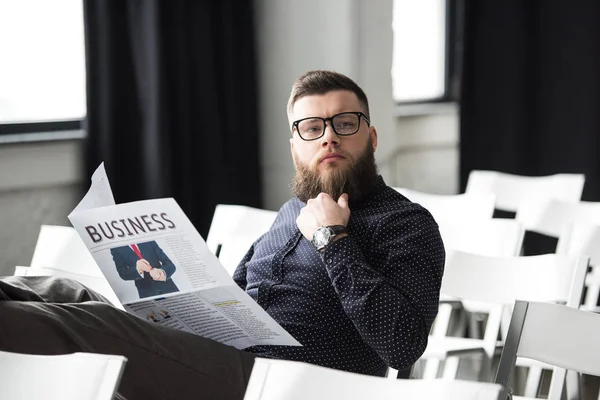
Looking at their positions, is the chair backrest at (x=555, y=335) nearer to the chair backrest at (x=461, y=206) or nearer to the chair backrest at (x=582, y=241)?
the chair backrest at (x=582, y=241)

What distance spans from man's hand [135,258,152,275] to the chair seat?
46.6 inches

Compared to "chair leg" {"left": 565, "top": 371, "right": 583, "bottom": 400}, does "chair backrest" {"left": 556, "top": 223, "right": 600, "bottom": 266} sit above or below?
above

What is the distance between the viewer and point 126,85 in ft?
13.3

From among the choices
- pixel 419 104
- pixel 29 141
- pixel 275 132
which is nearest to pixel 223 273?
pixel 29 141

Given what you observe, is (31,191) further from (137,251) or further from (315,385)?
(315,385)

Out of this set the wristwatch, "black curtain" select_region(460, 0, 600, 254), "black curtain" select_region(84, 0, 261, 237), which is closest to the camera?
the wristwatch

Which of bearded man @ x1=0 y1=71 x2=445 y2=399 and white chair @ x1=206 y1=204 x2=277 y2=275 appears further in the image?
white chair @ x1=206 y1=204 x2=277 y2=275

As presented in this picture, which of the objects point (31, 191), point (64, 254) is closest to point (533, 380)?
point (64, 254)

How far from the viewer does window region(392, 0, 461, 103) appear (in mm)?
6227

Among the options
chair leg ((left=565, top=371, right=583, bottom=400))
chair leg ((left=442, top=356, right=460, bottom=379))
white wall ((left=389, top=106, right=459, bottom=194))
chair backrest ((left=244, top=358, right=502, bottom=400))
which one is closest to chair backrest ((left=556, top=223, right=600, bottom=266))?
chair leg ((left=442, top=356, right=460, bottom=379))

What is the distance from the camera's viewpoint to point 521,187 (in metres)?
4.78

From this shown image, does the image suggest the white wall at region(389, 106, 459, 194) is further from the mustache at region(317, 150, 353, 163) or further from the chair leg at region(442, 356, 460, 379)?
the mustache at region(317, 150, 353, 163)

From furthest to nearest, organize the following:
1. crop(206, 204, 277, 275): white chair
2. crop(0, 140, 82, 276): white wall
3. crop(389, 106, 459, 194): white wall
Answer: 1. crop(389, 106, 459, 194): white wall
2. crop(0, 140, 82, 276): white wall
3. crop(206, 204, 277, 275): white chair

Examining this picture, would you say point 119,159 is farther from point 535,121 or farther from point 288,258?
point 535,121
